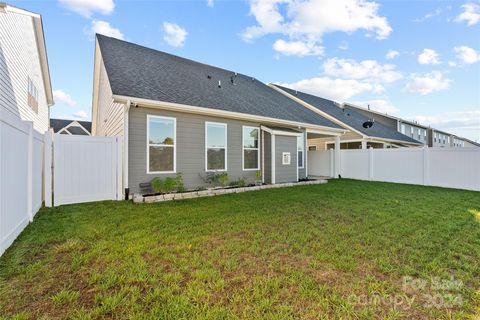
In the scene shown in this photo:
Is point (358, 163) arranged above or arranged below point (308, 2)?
below

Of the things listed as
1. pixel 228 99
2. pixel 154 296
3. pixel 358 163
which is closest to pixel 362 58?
pixel 358 163

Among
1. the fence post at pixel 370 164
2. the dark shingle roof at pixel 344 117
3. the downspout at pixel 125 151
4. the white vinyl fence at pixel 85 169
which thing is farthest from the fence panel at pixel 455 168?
the white vinyl fence at pixel 85 169

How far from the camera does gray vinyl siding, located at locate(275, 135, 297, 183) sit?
944cm

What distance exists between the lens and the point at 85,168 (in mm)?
5957

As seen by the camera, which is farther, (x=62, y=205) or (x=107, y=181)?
(x=107, y=181)

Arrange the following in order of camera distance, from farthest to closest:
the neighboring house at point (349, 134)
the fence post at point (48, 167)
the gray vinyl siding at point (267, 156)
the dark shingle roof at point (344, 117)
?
the dark shingle roof at point (344, 117) < the neighboring house at point (349, 134) < the gray vinyl siding at point (267, 156) < the fence post at point (48, 167)

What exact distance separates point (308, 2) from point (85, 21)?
911 cm

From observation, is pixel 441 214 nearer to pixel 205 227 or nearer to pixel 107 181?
pixel 205 227

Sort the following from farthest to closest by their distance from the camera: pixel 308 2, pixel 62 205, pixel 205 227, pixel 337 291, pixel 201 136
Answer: pixel 308 2 → pixel 201 136 → pixel 62 205 → pixel 205 227 → pixel 337 291

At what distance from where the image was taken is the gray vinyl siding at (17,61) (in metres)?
6.49

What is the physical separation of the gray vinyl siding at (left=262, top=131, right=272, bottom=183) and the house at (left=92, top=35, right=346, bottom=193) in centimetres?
4

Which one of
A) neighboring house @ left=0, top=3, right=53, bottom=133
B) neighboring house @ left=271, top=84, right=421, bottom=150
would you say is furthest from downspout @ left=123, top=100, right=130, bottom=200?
neighboring house @ left=271, top=84, right=421, bottom=150

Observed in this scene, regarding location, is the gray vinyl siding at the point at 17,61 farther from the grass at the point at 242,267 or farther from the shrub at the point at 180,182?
the grass at the point at 242,267

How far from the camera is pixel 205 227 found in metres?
4.07
